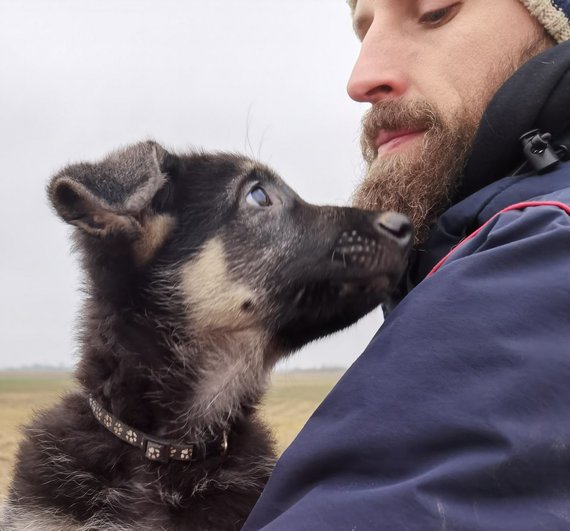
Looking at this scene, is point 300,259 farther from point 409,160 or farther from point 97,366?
point 97,366

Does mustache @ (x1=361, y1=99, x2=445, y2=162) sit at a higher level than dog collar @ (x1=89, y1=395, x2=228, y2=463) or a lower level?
higher

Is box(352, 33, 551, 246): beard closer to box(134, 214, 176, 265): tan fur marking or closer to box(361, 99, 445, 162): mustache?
box(361, 99, 445, 162): mustache

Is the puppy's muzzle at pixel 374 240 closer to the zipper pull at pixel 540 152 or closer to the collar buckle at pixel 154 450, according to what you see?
the zipper pull at pixel 540 152

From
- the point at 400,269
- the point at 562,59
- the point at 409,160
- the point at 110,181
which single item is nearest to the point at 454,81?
the point at 409,160

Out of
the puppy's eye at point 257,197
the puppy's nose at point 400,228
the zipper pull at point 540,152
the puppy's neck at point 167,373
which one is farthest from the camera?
the puppy's eye at point 257,197

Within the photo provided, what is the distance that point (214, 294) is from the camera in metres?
3.26

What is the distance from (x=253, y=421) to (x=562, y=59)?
2101 mm

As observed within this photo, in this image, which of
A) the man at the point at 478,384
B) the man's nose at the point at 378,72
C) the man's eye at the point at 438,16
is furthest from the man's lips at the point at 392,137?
the man at the point at 478,384

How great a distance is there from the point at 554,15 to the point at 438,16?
523 mm

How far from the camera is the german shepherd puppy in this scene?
277 cm

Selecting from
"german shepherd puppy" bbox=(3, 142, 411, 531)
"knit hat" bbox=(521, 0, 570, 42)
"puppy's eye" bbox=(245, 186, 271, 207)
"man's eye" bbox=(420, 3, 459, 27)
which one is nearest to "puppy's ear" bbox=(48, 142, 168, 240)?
"german shepherd puppy" bbox=(3, 142, 411, 531)

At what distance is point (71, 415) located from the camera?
9.87 feet

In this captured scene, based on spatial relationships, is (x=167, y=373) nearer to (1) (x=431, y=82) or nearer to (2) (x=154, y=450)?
(2) (x=154, y=450)

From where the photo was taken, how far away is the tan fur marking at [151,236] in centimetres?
315
